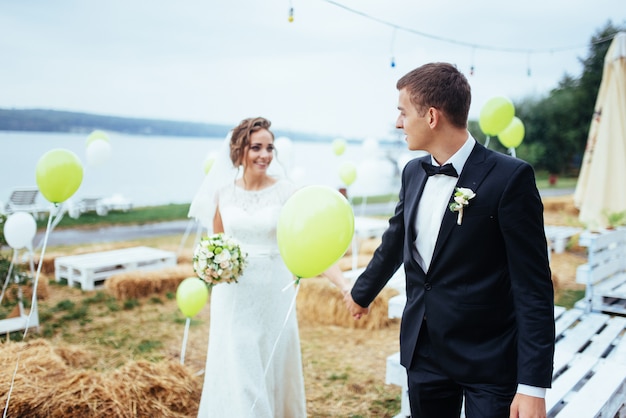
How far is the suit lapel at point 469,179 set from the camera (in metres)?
1.77

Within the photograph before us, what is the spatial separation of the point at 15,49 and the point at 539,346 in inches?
941

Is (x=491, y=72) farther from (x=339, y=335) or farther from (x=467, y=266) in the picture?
(x=467, y=266)

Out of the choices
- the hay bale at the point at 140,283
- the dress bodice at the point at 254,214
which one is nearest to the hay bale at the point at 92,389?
the dress bodice at the point at 254,214

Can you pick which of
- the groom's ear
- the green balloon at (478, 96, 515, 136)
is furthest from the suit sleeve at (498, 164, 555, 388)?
the green balloon at (478, 96, 515, 136)

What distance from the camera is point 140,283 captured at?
7234 mm

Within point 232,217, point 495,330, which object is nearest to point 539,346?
point 495,330

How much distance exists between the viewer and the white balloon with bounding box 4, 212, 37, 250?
16.6 feet

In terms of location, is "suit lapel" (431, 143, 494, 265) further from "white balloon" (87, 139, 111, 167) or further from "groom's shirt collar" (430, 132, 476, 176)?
"white balloon" (87, 139, 111, 167)

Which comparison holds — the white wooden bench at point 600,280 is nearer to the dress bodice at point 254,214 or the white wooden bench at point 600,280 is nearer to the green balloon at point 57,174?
the dress bodice at point 254,214

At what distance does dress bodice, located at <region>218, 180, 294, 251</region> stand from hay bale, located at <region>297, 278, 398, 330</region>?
283 centimetres

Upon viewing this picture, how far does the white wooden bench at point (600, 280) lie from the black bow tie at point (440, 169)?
158 inches

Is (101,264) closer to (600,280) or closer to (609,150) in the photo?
(600,280)

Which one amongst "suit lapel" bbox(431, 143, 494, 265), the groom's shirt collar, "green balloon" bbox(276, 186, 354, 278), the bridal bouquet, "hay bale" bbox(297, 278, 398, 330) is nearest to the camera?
"suit lapel" bbox(431, 143, 494, 265)

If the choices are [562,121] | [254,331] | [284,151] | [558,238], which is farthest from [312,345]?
[562,121]
